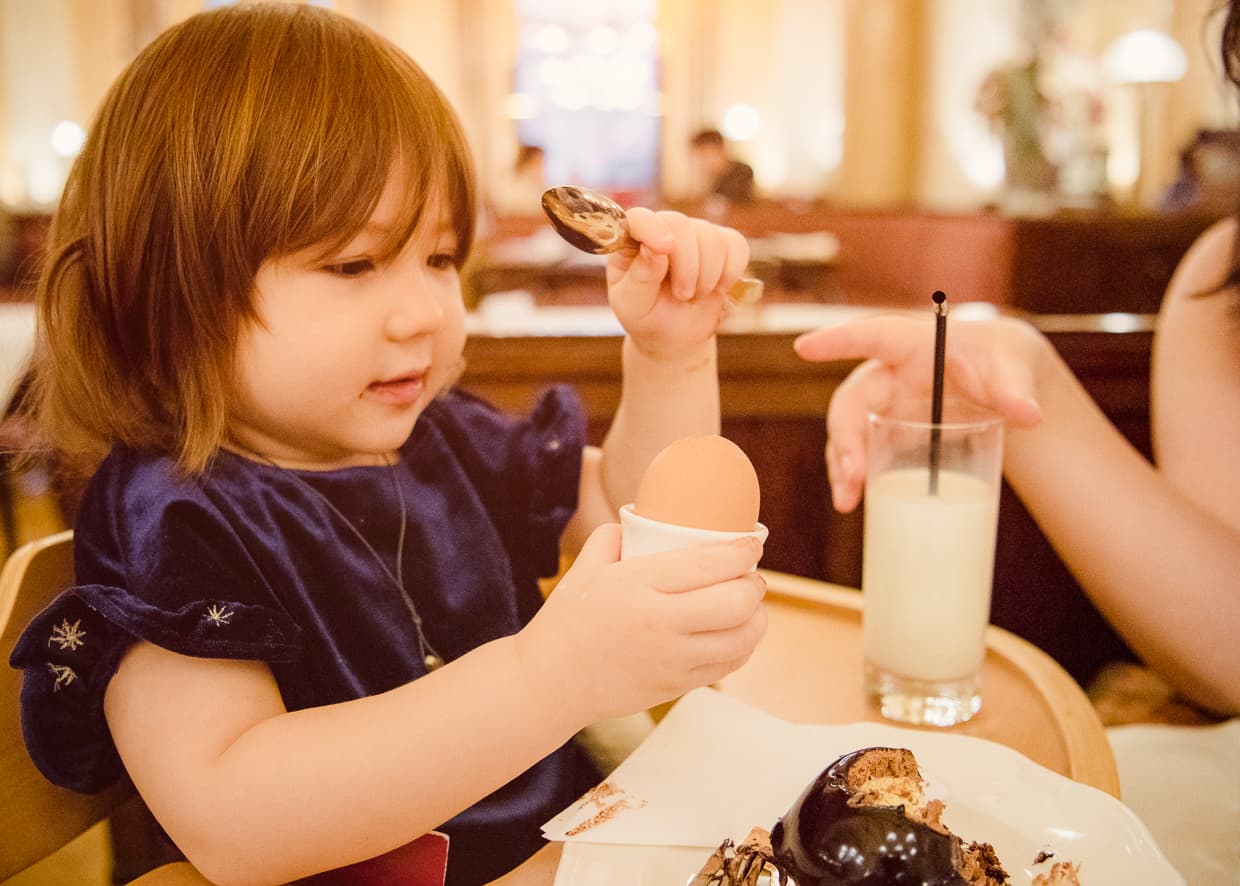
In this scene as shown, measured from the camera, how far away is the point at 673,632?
57 centimetres

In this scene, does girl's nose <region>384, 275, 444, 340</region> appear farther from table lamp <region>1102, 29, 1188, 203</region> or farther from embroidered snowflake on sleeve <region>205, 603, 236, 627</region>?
table lamp <region>1102, 29, 1188, 203</region>

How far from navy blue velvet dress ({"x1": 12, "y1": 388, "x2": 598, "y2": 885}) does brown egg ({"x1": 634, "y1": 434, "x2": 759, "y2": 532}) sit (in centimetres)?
23

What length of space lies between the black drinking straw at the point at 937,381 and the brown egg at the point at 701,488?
25cm

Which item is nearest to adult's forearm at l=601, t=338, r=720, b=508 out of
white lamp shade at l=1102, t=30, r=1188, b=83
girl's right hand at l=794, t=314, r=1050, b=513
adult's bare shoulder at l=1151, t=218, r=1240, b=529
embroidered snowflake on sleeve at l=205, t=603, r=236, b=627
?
girl's right hand at l=794, t=314, r=1050, b=513

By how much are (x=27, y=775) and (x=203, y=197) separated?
468mm

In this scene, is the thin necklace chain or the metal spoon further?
the thin necklace chain

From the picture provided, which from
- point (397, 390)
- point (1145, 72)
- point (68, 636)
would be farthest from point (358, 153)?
point (1145, 72)

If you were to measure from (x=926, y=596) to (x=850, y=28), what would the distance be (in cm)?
799

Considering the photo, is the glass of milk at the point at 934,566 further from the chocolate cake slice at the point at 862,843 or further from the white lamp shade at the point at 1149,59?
the white lamp shade at the point at 1149,59

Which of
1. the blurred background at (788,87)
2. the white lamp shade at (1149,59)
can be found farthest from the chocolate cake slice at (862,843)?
the white lamp shade at (1149,59)

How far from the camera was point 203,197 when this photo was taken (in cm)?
71

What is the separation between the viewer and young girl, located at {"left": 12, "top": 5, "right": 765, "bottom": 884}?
2.01 ft

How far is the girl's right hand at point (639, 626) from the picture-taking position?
56 centimetres

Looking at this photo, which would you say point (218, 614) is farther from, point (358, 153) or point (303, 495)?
point (358, 153)
